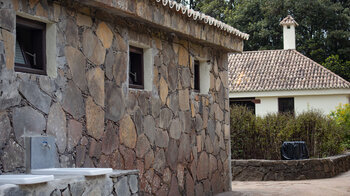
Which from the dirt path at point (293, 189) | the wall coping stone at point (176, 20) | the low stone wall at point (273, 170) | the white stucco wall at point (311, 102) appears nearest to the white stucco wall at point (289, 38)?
the white stucco wall at point (311, 102)

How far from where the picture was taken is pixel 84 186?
14.8 feet

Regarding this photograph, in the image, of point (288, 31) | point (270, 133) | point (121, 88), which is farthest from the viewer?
point (288, 31)

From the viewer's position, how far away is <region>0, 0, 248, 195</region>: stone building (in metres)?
5.28

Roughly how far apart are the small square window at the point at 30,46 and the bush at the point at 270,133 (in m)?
9.49

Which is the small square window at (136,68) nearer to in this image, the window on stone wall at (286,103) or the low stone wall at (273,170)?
the low stone wall at (273,170)

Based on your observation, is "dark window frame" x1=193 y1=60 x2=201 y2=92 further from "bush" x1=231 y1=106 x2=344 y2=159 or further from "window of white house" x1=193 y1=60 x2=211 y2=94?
"bush" x1=231 y1=106 x2=344 y2=159

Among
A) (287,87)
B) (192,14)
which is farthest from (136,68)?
(287,87)

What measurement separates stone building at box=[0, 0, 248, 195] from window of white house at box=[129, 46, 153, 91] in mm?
15

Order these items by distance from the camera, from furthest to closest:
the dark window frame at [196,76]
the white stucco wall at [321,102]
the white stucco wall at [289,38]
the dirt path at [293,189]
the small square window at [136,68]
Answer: the white stucco wall at [289,38], the white stucco wall at [321,102], the dirt path at [293,189], the dark window frame at [196,76], the small square window at [136,68]

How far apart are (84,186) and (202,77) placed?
5.21 m

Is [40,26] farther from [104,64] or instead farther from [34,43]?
[104,64]

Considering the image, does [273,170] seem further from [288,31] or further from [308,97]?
[288,31]

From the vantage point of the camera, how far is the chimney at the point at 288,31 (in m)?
27.0

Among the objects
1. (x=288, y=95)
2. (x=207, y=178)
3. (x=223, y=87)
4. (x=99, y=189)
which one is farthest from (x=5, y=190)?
(x=288, y=95)
